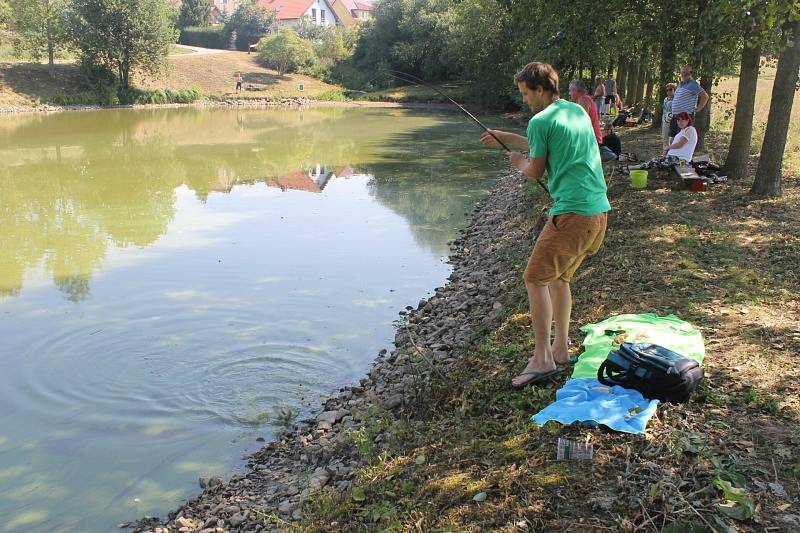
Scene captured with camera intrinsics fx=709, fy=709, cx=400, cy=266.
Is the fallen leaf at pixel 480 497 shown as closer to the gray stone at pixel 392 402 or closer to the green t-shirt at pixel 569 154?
the green t-shirt at pixel 569 154

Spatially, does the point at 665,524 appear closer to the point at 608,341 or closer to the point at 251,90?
the point at 608,341

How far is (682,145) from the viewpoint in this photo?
995 centimetres

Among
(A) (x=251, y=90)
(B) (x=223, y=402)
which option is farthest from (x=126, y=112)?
(B) (x=223, y=402)

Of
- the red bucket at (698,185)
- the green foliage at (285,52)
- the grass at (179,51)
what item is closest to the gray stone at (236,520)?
the red bucket at (698,185)

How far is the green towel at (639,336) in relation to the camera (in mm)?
4340

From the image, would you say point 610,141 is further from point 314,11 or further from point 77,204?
point 314,11

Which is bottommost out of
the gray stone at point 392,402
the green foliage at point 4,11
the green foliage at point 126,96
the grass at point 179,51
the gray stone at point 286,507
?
the gray stone at point 286,507

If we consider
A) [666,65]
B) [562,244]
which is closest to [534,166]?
Answer: [562,244]

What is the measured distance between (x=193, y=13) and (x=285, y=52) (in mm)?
18340

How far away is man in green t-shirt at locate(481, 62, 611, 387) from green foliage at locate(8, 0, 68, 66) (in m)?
40.5

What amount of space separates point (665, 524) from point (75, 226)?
1164 centimetres

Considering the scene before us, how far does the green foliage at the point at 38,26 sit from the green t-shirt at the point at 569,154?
40.7 m

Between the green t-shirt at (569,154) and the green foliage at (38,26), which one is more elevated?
the green foliage at (38,26)

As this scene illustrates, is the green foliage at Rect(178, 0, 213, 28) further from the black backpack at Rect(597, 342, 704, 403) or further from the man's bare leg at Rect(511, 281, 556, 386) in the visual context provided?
the black backpack at Rect(597, 342, 704, 403)
